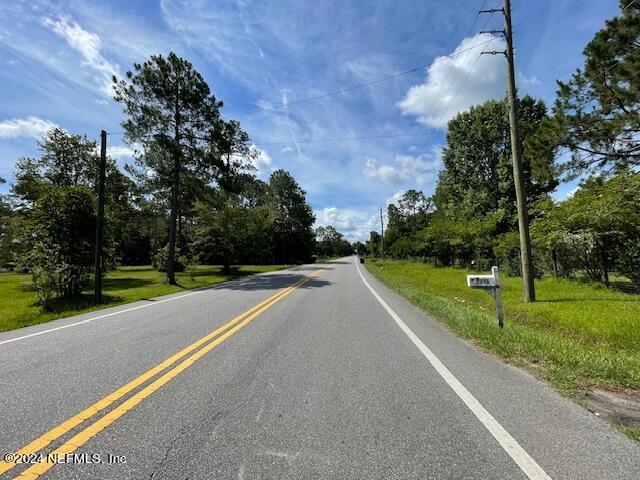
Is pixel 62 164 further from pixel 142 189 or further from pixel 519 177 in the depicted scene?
pixel 519 177

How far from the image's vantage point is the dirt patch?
3.15 meters

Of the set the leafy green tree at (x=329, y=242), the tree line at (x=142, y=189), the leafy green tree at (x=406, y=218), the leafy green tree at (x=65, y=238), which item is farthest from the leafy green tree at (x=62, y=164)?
the leafy green tree at (x=329, y=242)

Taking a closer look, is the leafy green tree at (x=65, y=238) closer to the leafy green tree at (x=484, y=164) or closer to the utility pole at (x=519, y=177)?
the utility pole at (x=519, y=177)

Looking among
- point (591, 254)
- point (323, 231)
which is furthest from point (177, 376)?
point (323, 231)

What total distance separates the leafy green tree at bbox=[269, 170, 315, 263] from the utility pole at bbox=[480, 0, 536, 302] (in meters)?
58.3

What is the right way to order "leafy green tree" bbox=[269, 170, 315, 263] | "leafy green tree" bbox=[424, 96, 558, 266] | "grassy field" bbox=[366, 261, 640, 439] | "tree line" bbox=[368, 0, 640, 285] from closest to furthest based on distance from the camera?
"grassy field" bbox=[366, 261, 640, 439]
"tree line" bbox=[368, 0, 640, 285]
"leafy green tree" bbox=[424, 96, 558, 266]
"leafy green tree" bbox=[269, 170, 315, 263]

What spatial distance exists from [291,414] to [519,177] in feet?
34.3

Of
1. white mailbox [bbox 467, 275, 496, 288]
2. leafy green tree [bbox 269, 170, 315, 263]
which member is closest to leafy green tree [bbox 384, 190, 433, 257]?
leafy green tree [bbox 269, 170, 315, 263]

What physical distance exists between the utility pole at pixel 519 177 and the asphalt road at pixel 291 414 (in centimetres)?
589

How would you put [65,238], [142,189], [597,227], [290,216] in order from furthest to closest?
[290,216] < [142,189] < [65,238] < [597,227]

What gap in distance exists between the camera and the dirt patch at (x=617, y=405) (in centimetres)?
315

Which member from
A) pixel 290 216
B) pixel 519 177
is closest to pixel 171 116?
pixel 519 177

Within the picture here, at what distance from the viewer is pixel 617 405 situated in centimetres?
343

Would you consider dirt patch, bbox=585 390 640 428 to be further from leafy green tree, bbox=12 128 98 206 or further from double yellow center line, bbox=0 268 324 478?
leafy green tree, bbox=12 128 98 206
